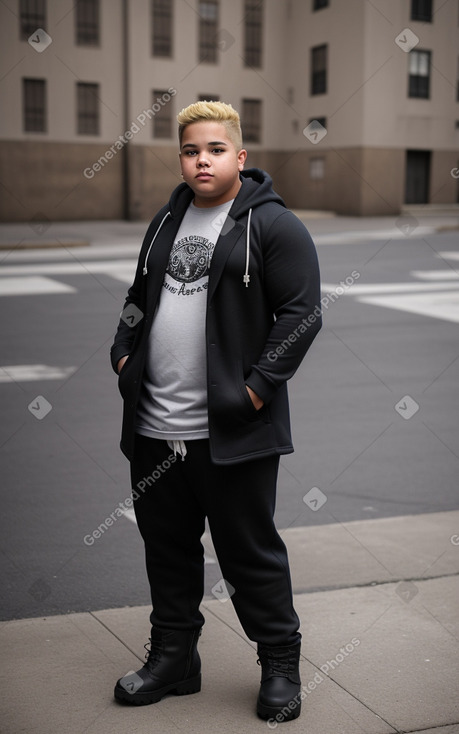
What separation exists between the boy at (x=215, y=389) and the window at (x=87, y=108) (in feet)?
108

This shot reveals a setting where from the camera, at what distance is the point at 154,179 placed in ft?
117

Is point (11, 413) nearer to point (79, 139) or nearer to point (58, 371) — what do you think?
point (58, 371)

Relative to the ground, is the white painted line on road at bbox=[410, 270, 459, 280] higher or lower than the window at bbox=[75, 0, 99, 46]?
lower

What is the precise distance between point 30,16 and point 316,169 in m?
12.5

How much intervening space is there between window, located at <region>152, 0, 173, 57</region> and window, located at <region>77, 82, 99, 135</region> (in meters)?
2.81

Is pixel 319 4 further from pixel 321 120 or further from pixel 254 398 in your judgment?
pixel 254 398

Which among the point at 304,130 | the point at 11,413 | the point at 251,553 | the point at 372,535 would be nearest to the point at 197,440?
the point at 251,553

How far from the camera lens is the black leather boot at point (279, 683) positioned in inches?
115

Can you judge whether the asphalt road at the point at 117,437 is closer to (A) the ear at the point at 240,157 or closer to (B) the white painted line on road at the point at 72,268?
(A) the ear at the point at 240,157

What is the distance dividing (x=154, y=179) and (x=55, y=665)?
110 feet

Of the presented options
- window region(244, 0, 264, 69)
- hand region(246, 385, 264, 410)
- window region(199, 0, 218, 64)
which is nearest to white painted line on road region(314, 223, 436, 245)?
window region(199, 0, 218, 64)

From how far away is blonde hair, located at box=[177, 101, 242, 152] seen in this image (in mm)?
2820

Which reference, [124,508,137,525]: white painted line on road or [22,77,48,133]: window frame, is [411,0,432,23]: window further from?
[124,508,137,525]: white painted line on road

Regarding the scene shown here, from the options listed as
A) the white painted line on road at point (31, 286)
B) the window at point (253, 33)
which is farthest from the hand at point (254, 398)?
the window at point (253, 33)
